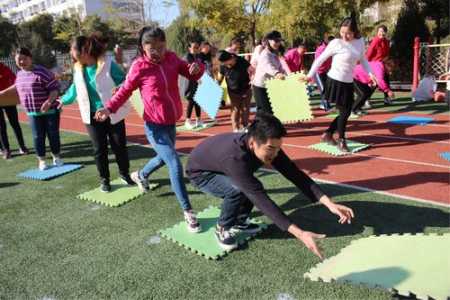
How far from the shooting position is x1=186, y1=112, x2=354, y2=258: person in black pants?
2.72m

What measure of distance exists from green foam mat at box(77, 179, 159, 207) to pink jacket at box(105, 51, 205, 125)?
1287 mm

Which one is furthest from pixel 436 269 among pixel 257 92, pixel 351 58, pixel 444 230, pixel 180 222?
pixel 257 92

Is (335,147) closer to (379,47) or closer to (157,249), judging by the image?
(157,249)

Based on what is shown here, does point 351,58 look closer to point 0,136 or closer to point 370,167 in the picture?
point 370,167

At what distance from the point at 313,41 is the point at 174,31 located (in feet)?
53.2

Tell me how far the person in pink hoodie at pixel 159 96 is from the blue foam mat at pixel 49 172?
271 centimetres

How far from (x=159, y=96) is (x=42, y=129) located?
3460mm

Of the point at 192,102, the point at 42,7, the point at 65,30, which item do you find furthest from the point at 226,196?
the point at 42,7

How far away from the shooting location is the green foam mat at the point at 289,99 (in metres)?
6.96

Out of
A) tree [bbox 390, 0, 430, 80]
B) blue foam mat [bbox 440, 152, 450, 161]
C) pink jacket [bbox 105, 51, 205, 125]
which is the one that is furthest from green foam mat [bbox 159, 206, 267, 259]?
tree [bbox 390, 0, 430, 80]

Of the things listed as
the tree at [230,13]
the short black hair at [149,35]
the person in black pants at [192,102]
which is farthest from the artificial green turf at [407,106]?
the tree at [230,13]

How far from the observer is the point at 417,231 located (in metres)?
3.55

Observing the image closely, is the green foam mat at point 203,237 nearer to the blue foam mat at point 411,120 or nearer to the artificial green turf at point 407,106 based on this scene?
the blue foam mat at point 411,120

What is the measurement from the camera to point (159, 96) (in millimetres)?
3898
